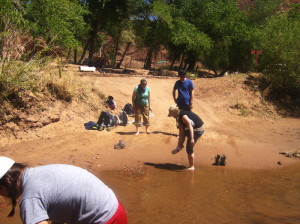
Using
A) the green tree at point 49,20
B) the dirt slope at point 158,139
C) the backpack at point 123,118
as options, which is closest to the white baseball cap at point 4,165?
the dirt slope at point 158,139

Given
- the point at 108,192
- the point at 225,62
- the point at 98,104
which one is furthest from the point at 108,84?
the point at 225,62

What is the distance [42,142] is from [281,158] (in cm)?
594

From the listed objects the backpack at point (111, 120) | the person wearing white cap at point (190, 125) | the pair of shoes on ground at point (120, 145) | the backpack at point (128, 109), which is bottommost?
the pair of shoes on ground at point (120, 145)

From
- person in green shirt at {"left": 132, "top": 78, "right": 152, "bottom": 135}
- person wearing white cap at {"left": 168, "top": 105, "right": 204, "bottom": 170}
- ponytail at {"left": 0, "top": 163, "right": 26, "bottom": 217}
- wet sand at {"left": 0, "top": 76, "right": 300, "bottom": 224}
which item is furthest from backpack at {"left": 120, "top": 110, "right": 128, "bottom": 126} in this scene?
ponytail at {"left": 0, "top": 163, "right": 26, "bottom": 217}

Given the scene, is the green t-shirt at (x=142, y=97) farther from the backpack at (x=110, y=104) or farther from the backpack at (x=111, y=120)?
the backpack at (x=110, y=104)

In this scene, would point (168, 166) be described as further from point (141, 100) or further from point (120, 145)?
point (141, 100)

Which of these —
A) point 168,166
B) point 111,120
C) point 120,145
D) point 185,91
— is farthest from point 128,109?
point 168,166

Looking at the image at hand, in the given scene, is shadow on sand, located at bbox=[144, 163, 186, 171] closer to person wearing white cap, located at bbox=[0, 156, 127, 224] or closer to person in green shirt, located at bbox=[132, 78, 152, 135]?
person in green shirt, located at bbox=[132, 78, 152, 135]

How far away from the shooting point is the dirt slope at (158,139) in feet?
20.6

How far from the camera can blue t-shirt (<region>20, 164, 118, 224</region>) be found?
178cm

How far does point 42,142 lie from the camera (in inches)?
268

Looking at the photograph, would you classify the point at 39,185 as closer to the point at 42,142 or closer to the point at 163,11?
the point at 42,142

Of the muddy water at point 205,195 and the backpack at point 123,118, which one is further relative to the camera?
the backpack at point 123,118

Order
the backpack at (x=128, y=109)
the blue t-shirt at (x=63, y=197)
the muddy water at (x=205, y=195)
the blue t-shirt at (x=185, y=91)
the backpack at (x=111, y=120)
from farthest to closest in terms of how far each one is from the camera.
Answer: the backpack at (x=128, y=109)
the backpack at (x=111, y=120)
the blue t-shirt at (x=185, y=91)
the muddy water at (x=205, y=195)
the blue t-shirt at (x=63, y=197)
